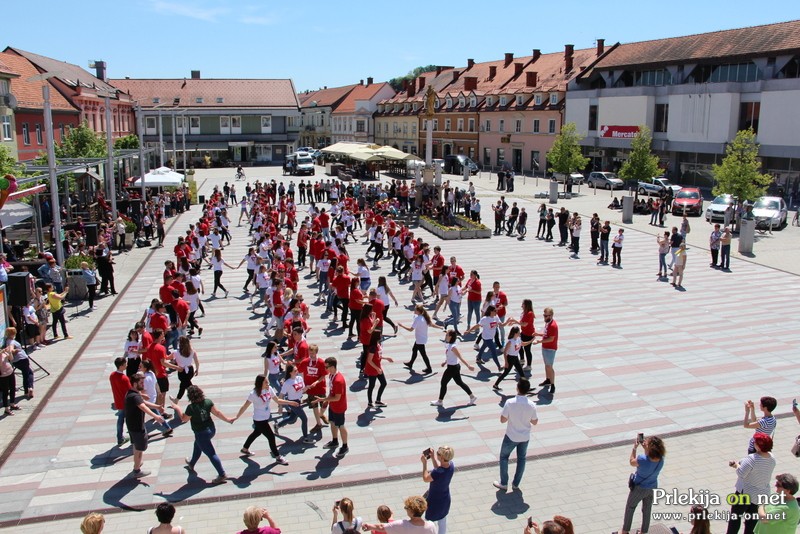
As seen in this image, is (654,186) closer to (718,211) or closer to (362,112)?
(718,211)

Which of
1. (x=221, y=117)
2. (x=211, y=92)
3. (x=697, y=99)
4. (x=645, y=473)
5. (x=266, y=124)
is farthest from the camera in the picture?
(x=211, y=92)

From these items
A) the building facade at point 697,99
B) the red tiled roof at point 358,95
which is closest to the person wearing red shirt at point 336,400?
the building facade at point 697,99

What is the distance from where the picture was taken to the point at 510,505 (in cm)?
826

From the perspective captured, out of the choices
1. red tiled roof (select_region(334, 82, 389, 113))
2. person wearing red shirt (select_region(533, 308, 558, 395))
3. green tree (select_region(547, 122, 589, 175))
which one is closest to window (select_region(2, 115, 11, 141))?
green tree (select_region(547, 122, 589, 175))

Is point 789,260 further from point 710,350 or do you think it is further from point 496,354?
point 496,354

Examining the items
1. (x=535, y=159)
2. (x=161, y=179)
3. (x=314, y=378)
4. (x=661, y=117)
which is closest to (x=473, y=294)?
(x=314, y=378)

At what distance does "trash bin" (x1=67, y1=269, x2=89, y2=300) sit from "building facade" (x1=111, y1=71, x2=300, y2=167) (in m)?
53.3

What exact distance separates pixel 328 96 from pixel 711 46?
60239 millimetres

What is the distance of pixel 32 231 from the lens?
25703mm

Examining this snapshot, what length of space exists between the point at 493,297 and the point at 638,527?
Result: 6135 mm

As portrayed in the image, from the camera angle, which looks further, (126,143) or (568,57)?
(568,57)

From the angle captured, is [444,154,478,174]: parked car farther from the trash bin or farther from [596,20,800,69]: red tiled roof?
the trash bin

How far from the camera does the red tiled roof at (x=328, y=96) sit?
92.1m

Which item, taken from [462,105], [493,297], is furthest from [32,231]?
[462,105]
